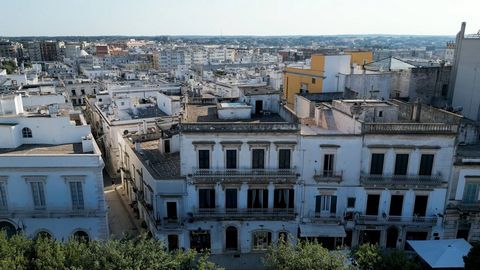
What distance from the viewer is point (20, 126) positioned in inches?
1348

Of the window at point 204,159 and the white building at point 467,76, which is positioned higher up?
the white building at point 467,76

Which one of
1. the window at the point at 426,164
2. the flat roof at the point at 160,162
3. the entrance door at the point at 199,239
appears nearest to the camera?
the window at the point at 426,164

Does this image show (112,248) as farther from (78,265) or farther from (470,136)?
(470,136)

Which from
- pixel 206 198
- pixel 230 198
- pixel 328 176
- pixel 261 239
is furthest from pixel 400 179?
pixel 206 198

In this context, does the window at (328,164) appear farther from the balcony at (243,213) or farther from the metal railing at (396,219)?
the metal railing at (396,219)

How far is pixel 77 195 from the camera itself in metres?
31.3

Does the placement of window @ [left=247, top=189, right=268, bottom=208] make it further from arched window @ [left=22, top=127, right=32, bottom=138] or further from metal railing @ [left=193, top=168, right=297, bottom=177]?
arched window @ [left=22, top=127, right=32, bottom=138]

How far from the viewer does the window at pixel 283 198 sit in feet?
107

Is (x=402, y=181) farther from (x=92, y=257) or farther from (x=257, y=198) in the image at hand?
(x=92, y=257)

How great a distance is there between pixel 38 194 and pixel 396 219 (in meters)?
29.0

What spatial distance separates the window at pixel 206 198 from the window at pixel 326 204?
8.69m

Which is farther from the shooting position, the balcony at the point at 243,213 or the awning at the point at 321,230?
the balcony at the point at 243,213

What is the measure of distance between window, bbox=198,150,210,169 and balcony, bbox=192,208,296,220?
373 centimetres

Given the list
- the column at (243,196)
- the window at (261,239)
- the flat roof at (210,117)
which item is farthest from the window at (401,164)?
the column at (243,196)
